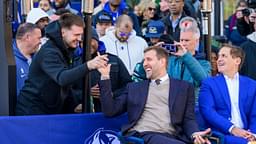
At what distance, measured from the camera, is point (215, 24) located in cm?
1241

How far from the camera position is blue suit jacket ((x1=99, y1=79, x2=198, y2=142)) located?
19.4 ft

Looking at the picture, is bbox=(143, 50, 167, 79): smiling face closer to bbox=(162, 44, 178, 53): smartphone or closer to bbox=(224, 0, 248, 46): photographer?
bbox=(162, 44, 178, 53): smartphone

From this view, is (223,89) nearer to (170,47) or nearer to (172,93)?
(172,93)

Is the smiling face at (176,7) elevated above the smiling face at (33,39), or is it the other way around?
the smiling face at (176,7)

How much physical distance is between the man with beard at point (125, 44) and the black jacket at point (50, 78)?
202cm

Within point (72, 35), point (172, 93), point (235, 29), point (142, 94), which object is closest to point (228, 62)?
point (172, 93)

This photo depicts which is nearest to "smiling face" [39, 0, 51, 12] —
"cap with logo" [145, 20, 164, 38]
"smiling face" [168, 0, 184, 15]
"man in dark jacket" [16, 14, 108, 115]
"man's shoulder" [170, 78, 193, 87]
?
"smiling face" [168, 0, 184, 15]

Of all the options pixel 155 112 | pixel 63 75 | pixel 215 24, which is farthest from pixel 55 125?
pixel 215 24

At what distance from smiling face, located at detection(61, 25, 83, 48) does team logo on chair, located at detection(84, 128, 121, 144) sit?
2.80 feet

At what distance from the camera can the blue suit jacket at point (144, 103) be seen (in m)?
5.91

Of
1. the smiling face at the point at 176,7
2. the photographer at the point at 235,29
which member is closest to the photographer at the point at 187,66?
the smiling face at the point at 176,7

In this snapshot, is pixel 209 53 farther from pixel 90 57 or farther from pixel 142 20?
pixel 142 20

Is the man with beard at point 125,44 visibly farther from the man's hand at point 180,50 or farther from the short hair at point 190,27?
the man's hand at point 180,50

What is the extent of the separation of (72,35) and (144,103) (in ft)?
3.00
